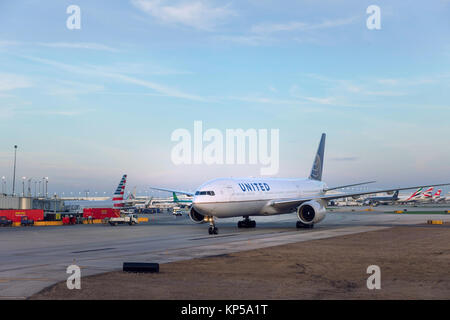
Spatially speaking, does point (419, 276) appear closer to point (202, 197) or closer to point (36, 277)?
point (36, 277)

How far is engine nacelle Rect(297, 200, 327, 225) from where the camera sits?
42.4 meters

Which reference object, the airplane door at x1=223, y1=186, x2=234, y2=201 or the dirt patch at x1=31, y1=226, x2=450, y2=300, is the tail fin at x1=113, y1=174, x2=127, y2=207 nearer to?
the airplane door at x1=223, y1=186, x2=234, y2=201

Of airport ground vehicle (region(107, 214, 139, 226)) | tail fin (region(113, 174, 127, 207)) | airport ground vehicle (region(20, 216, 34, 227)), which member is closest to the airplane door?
airport ground vehicle (region(107, 214, 139, 226))

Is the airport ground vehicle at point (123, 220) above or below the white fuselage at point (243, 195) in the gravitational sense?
below

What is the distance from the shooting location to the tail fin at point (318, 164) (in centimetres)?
5806

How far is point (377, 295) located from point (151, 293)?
608 centimetres

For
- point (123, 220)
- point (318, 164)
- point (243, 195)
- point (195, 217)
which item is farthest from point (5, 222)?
point (318, 164)

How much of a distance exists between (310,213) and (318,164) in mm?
16877

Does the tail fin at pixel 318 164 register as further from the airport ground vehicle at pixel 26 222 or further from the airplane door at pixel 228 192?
the airport ground vehicle at pixel 26 222

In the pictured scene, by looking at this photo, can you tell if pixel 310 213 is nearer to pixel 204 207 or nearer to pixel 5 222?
pixel 204 207

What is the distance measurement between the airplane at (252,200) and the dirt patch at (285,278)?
47.1 ft

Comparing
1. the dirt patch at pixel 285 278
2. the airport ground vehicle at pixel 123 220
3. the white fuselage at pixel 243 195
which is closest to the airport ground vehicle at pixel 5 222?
the airport ground vehicle at pixel 123 220

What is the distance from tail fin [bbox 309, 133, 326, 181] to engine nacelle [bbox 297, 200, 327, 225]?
14.8m

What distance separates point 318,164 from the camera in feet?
193
